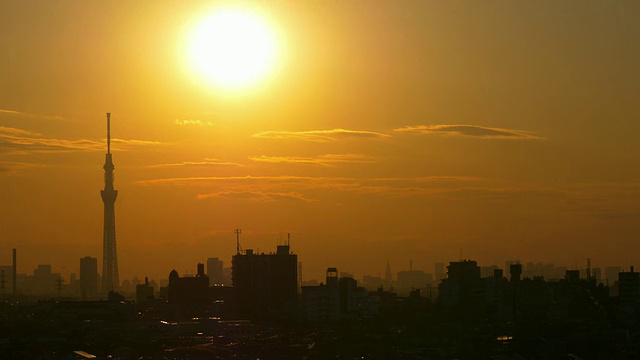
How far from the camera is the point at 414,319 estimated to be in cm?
6875

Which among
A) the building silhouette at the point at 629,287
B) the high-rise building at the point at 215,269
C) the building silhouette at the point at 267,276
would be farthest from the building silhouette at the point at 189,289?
the high-rise building at the point at 215,269

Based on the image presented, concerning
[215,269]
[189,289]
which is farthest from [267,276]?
[215,269]

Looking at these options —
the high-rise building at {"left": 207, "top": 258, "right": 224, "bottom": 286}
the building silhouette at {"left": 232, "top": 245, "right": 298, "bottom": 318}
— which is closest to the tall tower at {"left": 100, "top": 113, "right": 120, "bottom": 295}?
the high-rise building at {"left": 207, "top": 258, "right": 224, "bottom": 286}

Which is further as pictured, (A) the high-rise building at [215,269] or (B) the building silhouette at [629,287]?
(A) the high-rise building at [215,269]

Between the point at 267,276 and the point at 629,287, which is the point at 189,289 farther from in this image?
the point at 629,287

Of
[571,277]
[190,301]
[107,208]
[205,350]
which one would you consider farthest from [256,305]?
[107,208]

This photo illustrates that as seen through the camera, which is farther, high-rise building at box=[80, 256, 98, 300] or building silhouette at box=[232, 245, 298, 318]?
high-rise building at box=[80, 256, 98, 300]

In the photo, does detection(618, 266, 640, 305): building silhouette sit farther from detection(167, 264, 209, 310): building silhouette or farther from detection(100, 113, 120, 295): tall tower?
detection(100, 113, 120, 295): tall tower

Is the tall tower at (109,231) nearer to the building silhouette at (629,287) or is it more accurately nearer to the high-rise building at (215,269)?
the high-rise building at (215,269)

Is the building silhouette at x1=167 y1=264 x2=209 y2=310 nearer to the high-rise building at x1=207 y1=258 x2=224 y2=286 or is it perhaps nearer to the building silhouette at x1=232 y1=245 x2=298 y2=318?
the building silhouette at x1=232 y1=245 x2=298 y2=318

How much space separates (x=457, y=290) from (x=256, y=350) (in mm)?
30696

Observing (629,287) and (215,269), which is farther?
(215,269)

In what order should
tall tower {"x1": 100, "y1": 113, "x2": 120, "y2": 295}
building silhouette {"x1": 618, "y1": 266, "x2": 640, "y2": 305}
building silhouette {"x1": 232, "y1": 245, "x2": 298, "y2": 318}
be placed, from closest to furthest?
building silhouette {"x1": 618, "y1": 266, "x2": 640, "y2": 305}
building silhouette {"x1": 232, "y1": 245, "x2": 298, "y2": 318}
tall tower {"x1": 100, "y1": 113, "x2": 120, "y2": 295}

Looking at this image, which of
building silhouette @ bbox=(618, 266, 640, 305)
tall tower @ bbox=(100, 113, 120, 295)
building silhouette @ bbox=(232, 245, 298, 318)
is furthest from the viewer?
tall tower @ bbox=(100, 113, 120, 295)
